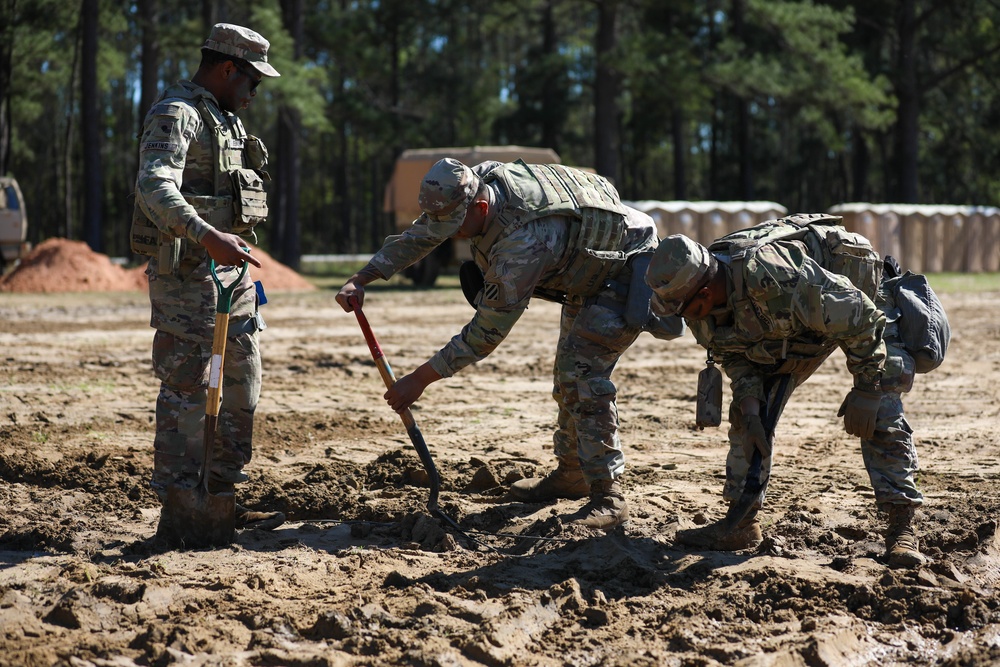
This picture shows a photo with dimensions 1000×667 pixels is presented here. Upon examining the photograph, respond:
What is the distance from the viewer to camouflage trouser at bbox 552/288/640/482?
15.2ft

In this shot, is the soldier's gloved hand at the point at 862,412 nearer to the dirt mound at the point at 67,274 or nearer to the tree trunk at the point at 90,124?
the dirt mound at the point at 67,274

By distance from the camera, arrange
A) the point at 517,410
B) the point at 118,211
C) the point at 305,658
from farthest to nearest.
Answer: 1. the point at 118,211
2. the point at 517,410
3. the point at 305,658

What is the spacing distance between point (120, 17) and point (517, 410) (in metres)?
22.7

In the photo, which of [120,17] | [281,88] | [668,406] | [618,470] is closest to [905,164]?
[281,88]

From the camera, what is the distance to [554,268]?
4578 mm

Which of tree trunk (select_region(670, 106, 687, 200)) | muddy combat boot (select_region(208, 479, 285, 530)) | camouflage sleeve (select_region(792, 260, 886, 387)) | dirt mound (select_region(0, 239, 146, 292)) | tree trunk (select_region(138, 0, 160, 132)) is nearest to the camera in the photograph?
camouflage sleeve (select_region(792, 260, 886, 387))

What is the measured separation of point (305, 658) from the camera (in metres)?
3.26

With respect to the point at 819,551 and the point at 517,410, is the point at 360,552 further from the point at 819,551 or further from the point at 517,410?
the point at 517,410

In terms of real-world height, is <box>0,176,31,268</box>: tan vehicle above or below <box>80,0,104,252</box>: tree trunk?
below

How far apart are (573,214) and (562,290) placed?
0.42m

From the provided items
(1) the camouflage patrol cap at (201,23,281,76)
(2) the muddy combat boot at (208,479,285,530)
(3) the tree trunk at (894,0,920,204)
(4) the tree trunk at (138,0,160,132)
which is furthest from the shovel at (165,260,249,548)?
Result: (3) the tree trunk at (894,0,920,204)

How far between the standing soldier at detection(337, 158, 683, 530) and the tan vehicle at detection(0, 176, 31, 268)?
65.1ft

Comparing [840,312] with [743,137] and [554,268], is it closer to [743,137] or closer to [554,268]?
[554,268]

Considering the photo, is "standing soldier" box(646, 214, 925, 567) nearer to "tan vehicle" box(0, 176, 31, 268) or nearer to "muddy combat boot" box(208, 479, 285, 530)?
"muddy combat boot" box(208, 479, 285, 530)
